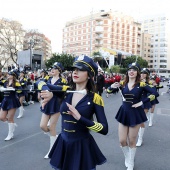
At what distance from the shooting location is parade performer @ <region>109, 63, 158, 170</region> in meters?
4.57

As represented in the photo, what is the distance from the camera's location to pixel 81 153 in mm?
2748

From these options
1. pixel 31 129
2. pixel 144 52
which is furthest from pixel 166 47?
pixel 31 129

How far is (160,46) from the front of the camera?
108 metres

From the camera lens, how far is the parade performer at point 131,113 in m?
4.57

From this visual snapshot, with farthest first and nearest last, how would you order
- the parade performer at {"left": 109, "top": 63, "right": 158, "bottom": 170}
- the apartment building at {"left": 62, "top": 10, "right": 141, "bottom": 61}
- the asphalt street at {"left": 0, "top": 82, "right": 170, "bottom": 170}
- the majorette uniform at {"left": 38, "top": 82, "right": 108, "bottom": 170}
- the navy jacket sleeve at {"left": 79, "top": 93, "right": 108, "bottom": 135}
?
the apartment building at {"left": 62, "top": 10, "right": 141, "bottom": 61}, the asphalt street at {"left": 0, "top": 82, "right": 170, "bottom": 170}, the parade performer at {"left": 109, "top": 63, "right": 158, "bottom": 170}, the majorette uniform at {"left": 38, "top": 82, "right": 108, "bottom": 170}, the navy jacket sleeve at {"left": 79, "top": 93, "right": 108, "bottom": 135}

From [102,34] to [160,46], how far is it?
36966mm

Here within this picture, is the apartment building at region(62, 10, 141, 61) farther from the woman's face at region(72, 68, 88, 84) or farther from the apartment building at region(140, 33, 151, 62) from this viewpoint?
the woman's face at region(72, 68, 88, 84)

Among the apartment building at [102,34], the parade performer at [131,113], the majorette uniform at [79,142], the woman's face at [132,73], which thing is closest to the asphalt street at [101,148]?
the parade performer at [131,113]

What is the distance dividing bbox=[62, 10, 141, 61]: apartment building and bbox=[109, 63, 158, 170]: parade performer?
76.9 metres

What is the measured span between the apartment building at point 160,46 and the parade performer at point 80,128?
110m

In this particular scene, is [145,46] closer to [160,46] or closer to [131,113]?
[160,46]

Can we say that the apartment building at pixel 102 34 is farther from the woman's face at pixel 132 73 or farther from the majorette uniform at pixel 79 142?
the majorette uniform at pixel 79 142

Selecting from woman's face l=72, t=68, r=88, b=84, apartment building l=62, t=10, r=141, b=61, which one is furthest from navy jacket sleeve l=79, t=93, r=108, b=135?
apartment building l=62, t=10, r=141, b=61

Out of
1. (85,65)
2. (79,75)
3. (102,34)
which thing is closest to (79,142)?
(79,75)
